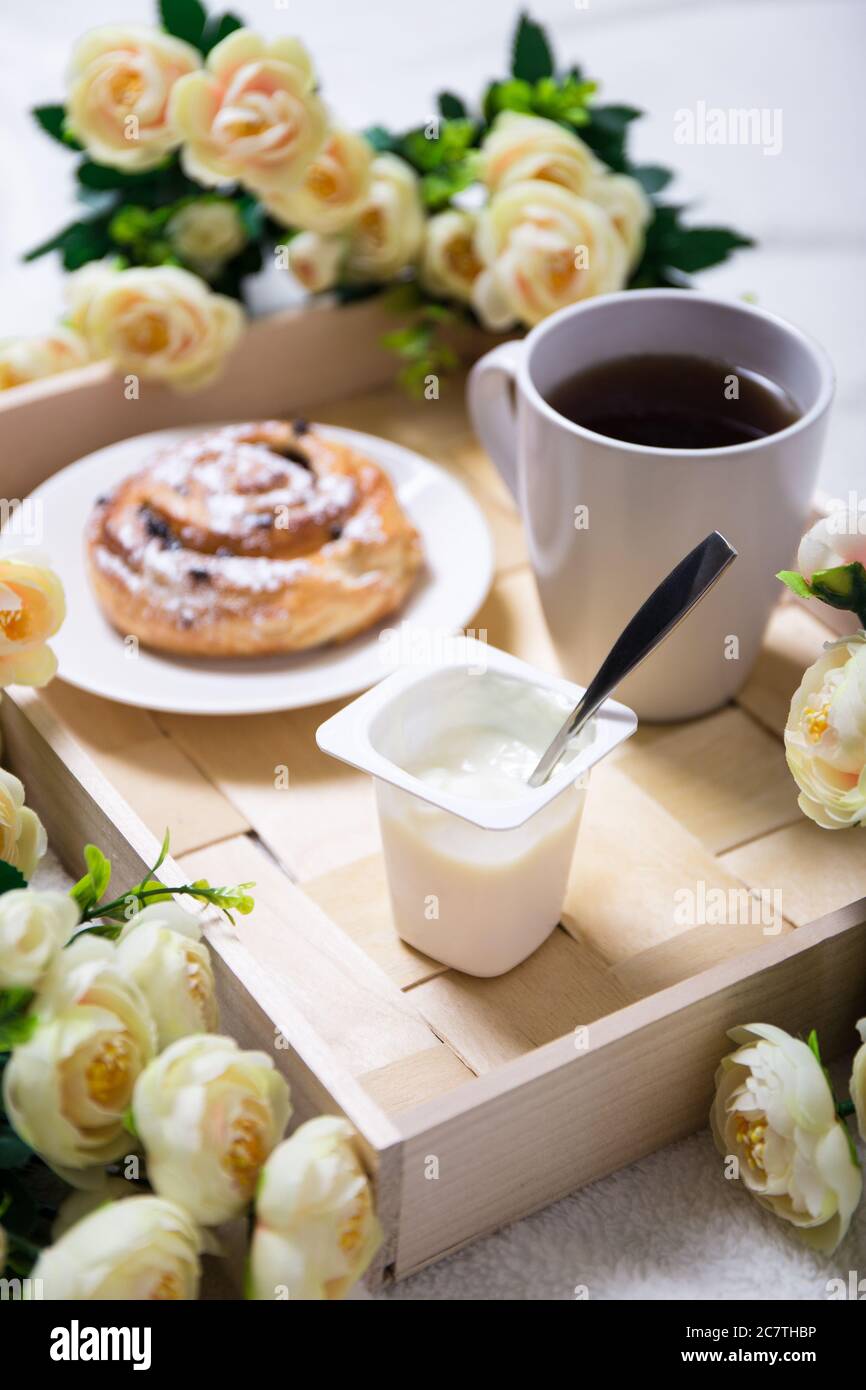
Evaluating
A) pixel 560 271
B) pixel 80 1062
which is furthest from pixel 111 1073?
pixel 560 271

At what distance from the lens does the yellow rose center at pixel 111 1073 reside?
63 centimetres

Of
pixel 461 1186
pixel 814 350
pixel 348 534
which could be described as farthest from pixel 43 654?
pixel 814 350

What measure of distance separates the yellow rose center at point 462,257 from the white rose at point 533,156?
1.7 inches

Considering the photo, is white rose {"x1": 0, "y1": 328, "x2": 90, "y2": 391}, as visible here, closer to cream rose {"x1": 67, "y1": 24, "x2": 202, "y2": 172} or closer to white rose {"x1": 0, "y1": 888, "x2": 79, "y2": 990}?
cream rose {"x1": 67, "y1": 24, "x2": 202, "y2": 172}

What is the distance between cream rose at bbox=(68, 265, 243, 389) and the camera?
111 centimetres

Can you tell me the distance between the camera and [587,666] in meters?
0.98

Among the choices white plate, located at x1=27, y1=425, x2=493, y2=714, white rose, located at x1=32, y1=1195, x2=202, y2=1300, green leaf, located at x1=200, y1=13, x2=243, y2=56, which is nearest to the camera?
white rose, located at x1=32, y1=1195, x2=202, y2=1300

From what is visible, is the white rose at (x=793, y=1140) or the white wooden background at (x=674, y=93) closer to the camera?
the white rose at (x=793, y=1140)

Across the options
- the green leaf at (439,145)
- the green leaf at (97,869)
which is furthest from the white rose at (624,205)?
the green leaf at (97,869)

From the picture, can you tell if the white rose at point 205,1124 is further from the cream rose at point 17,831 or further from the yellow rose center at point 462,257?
the yellow rose center at point 462,257

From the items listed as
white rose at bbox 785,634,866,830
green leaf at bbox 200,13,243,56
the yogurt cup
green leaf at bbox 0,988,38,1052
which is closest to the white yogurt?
the yogurt cup

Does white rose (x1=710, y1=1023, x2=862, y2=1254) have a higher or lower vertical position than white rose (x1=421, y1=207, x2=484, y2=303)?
lower

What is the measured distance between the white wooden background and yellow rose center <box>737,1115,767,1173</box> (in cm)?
64

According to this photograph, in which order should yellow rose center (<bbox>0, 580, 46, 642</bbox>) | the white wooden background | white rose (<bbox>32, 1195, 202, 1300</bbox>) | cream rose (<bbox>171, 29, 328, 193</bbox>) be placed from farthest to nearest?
the white wooden background → cream rose (<bbox>171, 29, 328, 193</bbox>) → yellow rose center (<bbox>0, 580, 46, 642</bbox>) → white rose (<bbox>32, 1195, 202, 1300</bbox>)
